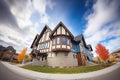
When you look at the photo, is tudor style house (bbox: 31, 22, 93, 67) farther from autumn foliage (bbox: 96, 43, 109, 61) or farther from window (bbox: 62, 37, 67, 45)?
autumn foliage (bbox: 96, 43, 109, 61)

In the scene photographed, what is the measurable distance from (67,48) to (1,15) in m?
11.0

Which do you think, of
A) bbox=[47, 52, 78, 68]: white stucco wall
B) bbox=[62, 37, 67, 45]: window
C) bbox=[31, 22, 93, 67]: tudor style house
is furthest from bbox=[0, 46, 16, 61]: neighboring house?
bbox=[62, 37, 67, 45]: window

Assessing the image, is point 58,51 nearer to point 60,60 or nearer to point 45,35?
point 60,60

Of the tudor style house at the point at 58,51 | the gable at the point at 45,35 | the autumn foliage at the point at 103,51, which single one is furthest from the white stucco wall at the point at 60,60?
the autumn foliage at the point at 103,51

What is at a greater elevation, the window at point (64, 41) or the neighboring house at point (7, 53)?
the window at point (64, 41)

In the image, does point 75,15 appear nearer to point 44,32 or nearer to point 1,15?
point 1,15

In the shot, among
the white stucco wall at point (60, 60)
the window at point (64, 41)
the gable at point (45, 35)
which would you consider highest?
the gable at point (45, 35)

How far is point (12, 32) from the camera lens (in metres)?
3.37

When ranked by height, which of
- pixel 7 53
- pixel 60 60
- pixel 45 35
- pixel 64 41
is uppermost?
pixel 45 35

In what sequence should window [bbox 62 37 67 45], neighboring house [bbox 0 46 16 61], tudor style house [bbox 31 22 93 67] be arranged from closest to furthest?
1. neighboring house [bbox 0 46 16 61]
2. tudor style house [bbox 31 22 93 67]
3. window [bbox 62 37 67 45]

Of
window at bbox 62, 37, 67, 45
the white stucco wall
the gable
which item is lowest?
the white stucco wall

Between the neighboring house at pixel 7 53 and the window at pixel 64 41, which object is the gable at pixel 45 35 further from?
the neighboring house at pixel 7 53

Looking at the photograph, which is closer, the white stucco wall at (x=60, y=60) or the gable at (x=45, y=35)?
the white stucco wall at (x=60, y=60)

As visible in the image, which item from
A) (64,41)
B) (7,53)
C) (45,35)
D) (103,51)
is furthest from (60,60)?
(7,53)
